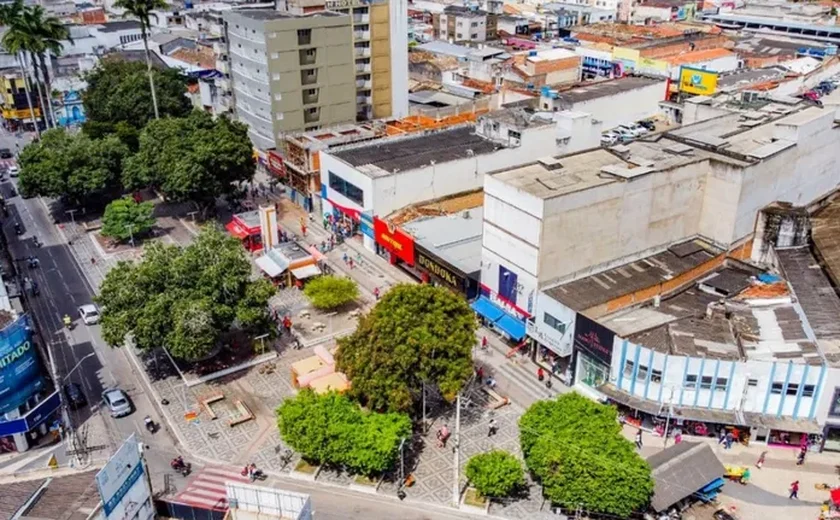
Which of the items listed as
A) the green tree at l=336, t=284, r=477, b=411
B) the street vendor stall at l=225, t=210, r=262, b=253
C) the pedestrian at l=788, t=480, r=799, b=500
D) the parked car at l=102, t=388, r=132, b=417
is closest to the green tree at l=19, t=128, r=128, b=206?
the street vendor stall at l=225, t=210, r=262, b=253

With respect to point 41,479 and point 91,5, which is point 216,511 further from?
point 91,5

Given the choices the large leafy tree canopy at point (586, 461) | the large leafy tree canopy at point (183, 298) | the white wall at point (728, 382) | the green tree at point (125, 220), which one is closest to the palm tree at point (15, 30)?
the green tree at point (125, 220)

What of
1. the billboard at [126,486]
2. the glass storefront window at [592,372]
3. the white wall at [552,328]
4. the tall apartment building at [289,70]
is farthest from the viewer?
the tall apartment building at [289,70]

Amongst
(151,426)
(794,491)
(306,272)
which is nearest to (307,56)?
(306,272)

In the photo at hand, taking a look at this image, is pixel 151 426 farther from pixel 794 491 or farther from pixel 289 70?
pixel 289 70

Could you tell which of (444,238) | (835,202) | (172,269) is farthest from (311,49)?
(835,202)

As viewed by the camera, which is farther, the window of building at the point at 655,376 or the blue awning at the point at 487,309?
the blue awning at the point at 487,309

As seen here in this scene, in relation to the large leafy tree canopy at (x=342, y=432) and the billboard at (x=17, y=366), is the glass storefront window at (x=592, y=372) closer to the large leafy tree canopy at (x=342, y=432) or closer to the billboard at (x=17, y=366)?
the large leafy tree canopy at (x=342, y=432)
